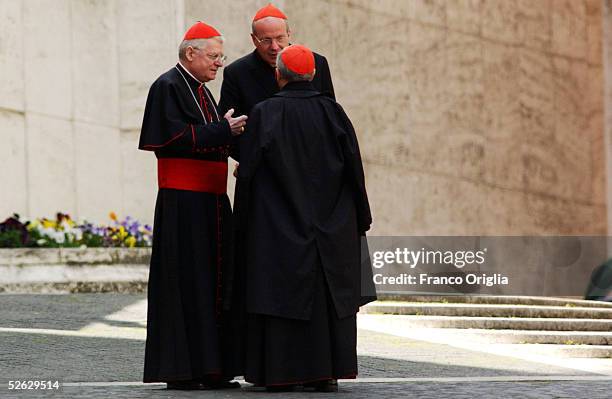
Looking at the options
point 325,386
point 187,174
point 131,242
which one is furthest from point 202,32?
point 131,242

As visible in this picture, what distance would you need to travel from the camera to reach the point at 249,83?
759 centimetres

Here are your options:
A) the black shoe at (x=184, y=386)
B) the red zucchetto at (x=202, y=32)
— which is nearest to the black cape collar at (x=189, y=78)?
the red zucchetto at (x=202, y=32)

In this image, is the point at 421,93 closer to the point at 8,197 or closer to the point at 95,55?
the point at 95,55

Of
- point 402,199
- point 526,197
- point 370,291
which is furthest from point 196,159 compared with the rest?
point 526,197

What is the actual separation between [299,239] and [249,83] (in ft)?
3.68

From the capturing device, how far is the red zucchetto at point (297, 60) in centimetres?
699

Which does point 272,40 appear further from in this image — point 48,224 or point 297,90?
point 48,224

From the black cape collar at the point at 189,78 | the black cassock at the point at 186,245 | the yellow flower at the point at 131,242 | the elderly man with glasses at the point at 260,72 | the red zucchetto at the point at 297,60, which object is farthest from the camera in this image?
the yellow flower at the point at 131,242

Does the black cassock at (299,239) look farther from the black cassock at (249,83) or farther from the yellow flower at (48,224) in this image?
the yellow flower at (48,224)

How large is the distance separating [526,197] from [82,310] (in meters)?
10.7

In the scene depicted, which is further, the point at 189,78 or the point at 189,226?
the point at 189,78

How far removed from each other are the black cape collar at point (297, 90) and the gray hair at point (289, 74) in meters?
0.02

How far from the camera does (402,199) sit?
18297 millimetres

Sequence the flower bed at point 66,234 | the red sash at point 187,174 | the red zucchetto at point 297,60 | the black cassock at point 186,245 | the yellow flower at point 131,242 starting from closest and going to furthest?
the black cassock at point 186,245
the red zucchetto at point 297,60
the red sash at point 187,174
the flower bed at point 66,234
the yellow flower at point 131,242
